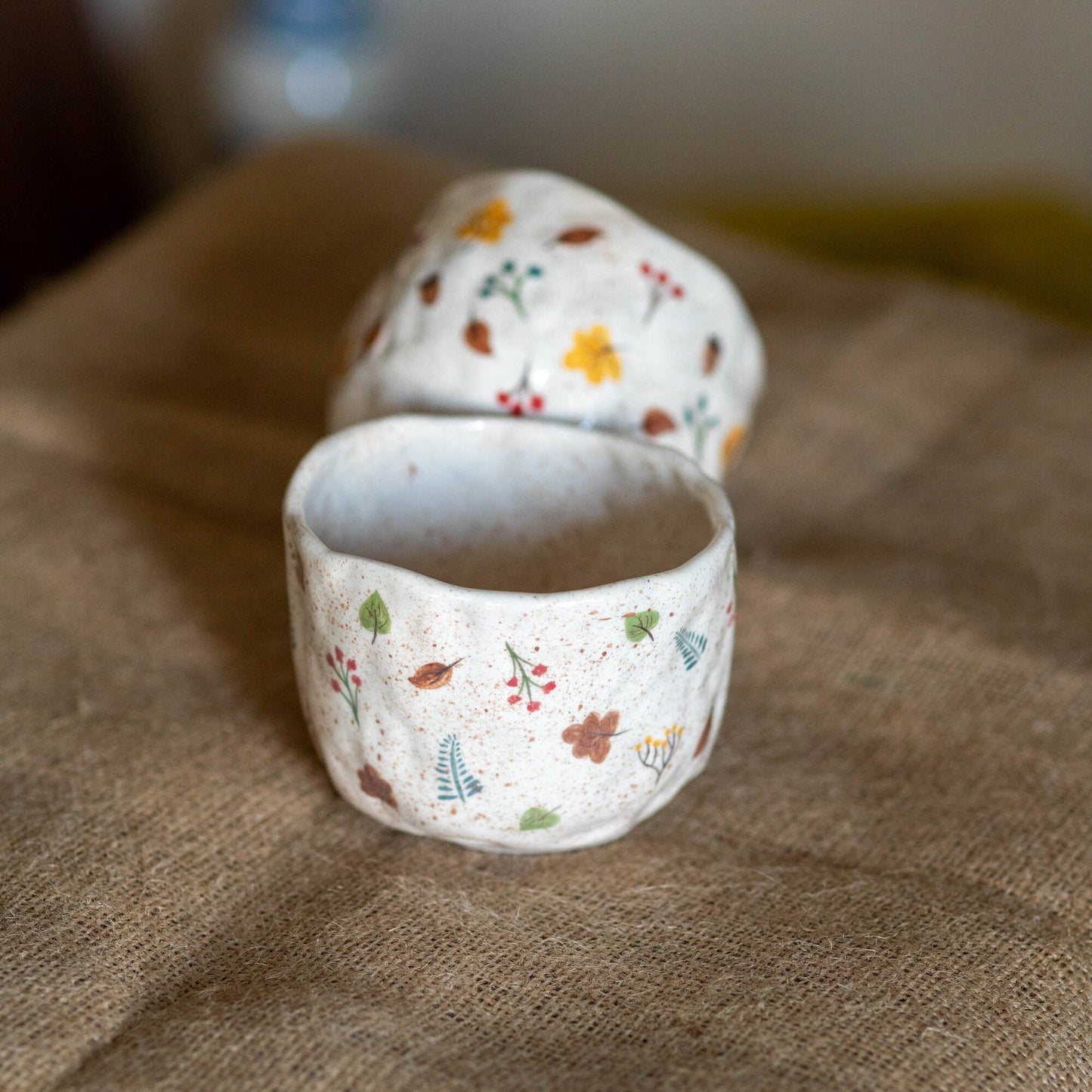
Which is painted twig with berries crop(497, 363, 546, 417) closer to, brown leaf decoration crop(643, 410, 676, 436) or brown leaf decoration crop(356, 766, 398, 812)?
brown leaf decoration crop(643, 410, 676, 436)

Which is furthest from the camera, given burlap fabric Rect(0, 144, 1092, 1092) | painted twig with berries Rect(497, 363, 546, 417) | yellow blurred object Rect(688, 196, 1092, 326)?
yellow blurred object Rect(688, 196, 1092, 326)

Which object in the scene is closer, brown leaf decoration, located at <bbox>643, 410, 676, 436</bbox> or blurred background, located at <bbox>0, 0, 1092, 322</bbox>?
brown leaf decoration, located at <bbox>643, 410, 676, 436</bbox>

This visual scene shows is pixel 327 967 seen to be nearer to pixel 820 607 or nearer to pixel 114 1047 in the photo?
pixel 114 1047

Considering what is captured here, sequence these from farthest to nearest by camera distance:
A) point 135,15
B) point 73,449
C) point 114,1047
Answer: point 135,15 < point 73,449 < point 114,1047

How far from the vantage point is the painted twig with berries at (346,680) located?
44cm

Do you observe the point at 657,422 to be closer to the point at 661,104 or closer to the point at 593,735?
the point at 593,735

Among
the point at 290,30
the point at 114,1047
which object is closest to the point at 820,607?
the point at 114,1047

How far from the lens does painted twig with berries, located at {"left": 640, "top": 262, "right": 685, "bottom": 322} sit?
57cm

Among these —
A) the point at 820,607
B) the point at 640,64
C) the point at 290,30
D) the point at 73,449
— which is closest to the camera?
the point at 820,607

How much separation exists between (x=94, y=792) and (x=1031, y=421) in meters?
0.56

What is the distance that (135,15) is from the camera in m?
1.73

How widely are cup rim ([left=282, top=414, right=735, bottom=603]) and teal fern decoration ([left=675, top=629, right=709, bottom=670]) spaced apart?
0.02m

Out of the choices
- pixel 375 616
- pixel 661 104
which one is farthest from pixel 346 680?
pixel 661 104

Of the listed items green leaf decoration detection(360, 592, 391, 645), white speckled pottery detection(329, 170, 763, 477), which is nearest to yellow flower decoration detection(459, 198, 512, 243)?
white speckled pottery detection(329, 170, 763, 477)
